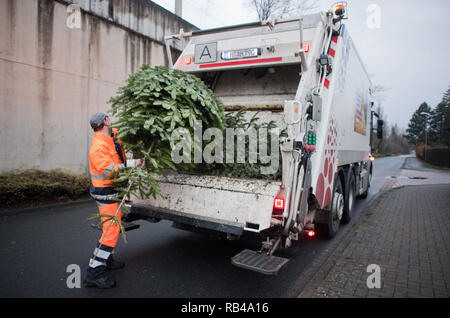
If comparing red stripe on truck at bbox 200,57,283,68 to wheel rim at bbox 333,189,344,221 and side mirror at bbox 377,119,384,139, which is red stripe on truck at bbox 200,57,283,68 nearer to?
wheel rim at bbox 333,189,344,221

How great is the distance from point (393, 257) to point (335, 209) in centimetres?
107

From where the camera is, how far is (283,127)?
12.4ft

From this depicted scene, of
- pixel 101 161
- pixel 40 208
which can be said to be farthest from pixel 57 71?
pixel 101 161

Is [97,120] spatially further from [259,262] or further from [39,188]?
[39,188]

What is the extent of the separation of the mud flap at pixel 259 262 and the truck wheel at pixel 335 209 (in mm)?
2021

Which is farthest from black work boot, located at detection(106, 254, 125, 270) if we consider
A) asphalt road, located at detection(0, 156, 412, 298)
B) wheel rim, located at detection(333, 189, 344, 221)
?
wheel rim, located at detection(333, 189, 344, 221)

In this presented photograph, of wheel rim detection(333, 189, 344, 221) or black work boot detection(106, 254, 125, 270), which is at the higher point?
wheel rim detection(333, 189, 344, 221)

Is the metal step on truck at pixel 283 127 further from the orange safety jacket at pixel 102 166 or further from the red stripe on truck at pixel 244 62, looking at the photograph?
the orange safety jacket at pixel 102 166

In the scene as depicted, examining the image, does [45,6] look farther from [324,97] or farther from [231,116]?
[324,97]

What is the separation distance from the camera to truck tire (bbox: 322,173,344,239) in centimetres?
466

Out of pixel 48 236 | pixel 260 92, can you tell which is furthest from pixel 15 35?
pixel 260 92

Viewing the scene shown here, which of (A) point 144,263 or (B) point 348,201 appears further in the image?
(B) point 348,201

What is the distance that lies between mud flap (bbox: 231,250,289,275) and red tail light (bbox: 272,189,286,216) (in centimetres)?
43

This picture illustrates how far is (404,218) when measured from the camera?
6098mm
